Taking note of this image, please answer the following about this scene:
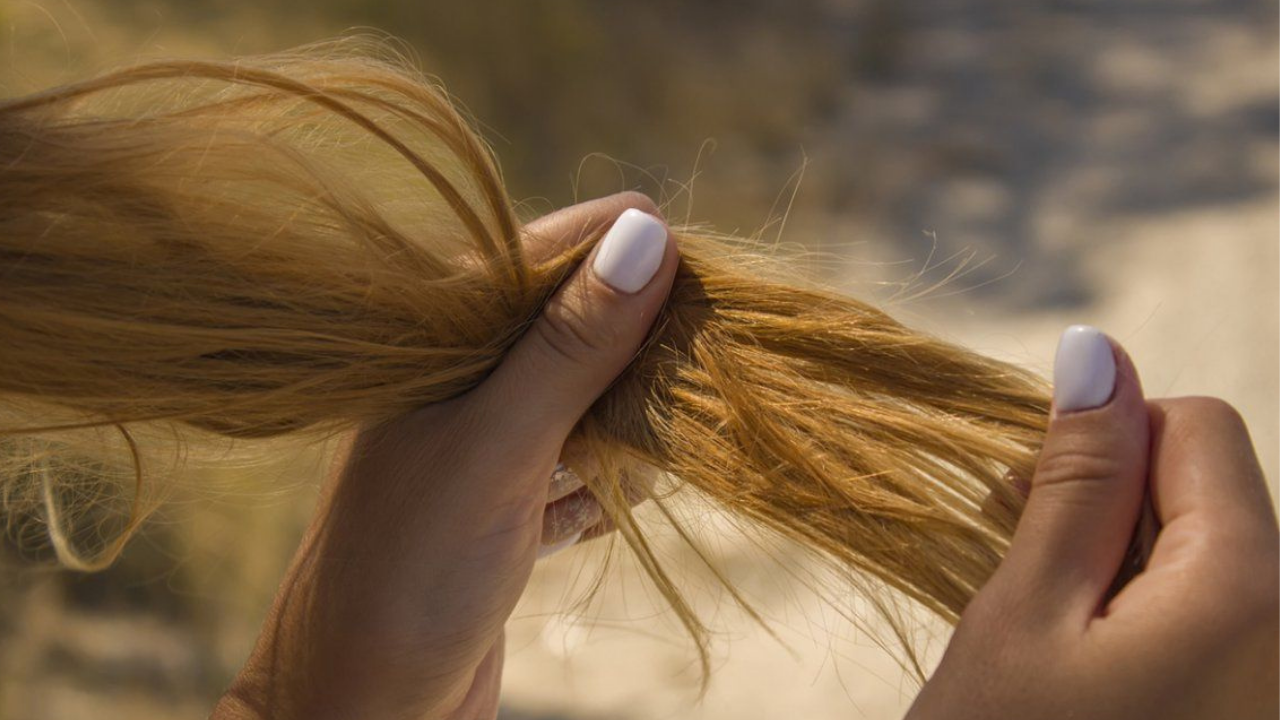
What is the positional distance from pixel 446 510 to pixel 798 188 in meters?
1.82

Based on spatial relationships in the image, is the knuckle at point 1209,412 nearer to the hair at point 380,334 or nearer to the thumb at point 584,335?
the hair at point 380,334

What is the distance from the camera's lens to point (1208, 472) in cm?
80

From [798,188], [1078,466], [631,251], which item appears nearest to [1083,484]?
[1078,466]

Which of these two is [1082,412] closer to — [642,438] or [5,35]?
[642,438]

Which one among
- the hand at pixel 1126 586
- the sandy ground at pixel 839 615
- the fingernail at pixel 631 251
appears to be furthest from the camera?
the sandy ground at pixel 839 615

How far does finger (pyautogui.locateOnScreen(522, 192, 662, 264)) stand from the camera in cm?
106

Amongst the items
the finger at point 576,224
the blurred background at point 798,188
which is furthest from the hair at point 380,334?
the blurred background at point 798,188

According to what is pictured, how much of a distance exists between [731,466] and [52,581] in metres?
2.31

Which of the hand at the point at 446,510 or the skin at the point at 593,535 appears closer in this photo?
the skin at the point at 593,535

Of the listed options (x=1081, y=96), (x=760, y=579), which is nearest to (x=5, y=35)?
(x=760, y=579)

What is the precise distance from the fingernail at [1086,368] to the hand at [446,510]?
1.08 ft

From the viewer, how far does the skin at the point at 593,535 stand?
0.75 metres

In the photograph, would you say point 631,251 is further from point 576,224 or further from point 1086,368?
point 1086,368

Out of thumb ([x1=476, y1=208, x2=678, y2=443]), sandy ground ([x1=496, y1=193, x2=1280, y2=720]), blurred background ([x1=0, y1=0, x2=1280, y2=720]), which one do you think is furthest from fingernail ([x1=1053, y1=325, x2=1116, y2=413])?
sandy ground ([x1=496, y1=193, x2=1280, y2=720])
